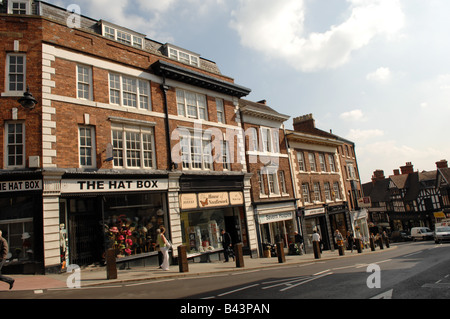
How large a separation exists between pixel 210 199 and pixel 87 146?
7630 mm

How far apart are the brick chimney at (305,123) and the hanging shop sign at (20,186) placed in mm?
31101

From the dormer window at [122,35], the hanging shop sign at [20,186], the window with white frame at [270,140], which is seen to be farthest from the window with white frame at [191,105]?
the hanging shop sign at [20,186]

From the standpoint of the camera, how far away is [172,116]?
1745 centimetres

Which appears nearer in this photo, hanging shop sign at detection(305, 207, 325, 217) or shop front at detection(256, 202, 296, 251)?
shop front at detection(256, 202, 296, 251)

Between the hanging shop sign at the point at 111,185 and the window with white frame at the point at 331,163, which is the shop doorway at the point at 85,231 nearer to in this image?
the hanging shop sign at the point at 111,185

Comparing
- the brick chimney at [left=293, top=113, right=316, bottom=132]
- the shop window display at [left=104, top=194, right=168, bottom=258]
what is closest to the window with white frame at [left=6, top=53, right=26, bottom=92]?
the shop window display at [left=104, top=194, right=168, bottom=258]

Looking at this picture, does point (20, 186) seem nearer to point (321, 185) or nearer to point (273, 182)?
point (273, 182)

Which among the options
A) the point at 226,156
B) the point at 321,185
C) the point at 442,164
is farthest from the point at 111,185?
the point at 442,164

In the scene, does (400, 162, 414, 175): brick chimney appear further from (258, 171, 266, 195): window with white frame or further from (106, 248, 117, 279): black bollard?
(106, 248, 117, 279): black bollard

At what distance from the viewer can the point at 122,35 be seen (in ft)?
55.8

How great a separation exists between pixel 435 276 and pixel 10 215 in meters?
15.8

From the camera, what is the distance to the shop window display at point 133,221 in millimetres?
14562

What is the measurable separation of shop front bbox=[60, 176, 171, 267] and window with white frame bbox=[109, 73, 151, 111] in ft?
13.5

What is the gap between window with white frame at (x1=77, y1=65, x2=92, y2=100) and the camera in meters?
14.3
